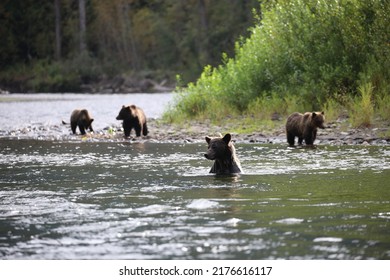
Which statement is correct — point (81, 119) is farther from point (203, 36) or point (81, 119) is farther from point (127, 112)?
point (203, 36)

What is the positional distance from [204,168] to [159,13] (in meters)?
86.4

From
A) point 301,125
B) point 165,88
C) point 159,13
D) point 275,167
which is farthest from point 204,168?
point 159,13

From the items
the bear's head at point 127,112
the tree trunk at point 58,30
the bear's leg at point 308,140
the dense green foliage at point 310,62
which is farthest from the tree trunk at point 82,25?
the bear's leg at point 308,140

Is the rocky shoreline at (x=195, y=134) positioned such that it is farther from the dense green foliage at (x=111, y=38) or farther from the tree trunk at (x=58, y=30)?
the tree trunk at (x=58, y=30)

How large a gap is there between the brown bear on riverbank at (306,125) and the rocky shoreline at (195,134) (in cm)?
78

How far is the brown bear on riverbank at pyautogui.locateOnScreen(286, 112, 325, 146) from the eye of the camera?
2083 cm

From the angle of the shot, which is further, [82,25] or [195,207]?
[82,25]

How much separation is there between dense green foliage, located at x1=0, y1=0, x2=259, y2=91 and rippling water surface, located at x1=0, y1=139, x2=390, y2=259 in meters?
68.0

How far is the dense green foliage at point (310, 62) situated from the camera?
25438mm

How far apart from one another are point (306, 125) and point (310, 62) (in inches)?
243

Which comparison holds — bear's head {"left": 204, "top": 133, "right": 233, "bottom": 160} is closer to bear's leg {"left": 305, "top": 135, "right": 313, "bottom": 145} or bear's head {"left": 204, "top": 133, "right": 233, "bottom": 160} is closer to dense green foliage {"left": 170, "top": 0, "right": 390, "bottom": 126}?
bear's leg {"left": 305, "top": 135, "right": 313, "bottom": 145}

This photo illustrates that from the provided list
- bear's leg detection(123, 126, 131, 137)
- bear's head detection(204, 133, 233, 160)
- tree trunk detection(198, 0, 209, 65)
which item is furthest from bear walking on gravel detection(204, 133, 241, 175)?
tree trunk detection(198, 0, 209, 65)

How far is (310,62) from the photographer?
26.7 metres

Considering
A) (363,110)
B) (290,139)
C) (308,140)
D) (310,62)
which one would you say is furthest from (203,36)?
(308,140)
